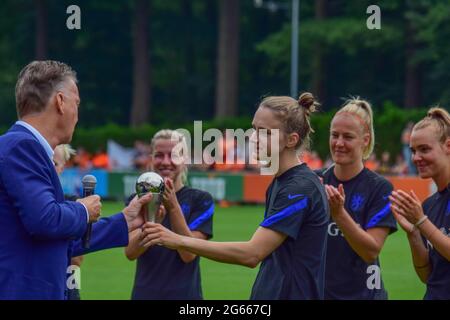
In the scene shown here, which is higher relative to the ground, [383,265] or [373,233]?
[373,233]

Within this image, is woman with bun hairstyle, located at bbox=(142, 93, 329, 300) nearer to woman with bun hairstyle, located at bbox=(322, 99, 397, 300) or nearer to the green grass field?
woman with bun hairstyle, located at bbox=(322, 99, 397, 300)

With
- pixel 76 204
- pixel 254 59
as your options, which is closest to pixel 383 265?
pixel 76 204

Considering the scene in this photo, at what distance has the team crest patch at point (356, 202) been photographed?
23.8ft

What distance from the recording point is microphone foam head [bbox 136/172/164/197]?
223 inches

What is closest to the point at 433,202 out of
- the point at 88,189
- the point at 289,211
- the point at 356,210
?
the point at 356,210

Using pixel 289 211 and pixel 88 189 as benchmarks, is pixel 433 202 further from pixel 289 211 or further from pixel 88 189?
pixel 88 189

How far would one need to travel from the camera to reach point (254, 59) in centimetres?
6050

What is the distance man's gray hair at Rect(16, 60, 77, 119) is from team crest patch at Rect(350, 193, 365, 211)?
8.87 ft

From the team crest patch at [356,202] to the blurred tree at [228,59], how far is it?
139ft

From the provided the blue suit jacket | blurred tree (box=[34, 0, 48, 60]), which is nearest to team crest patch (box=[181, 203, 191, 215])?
the blue suit jacket

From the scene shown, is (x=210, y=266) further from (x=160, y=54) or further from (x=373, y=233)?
(x=160, y=54)
